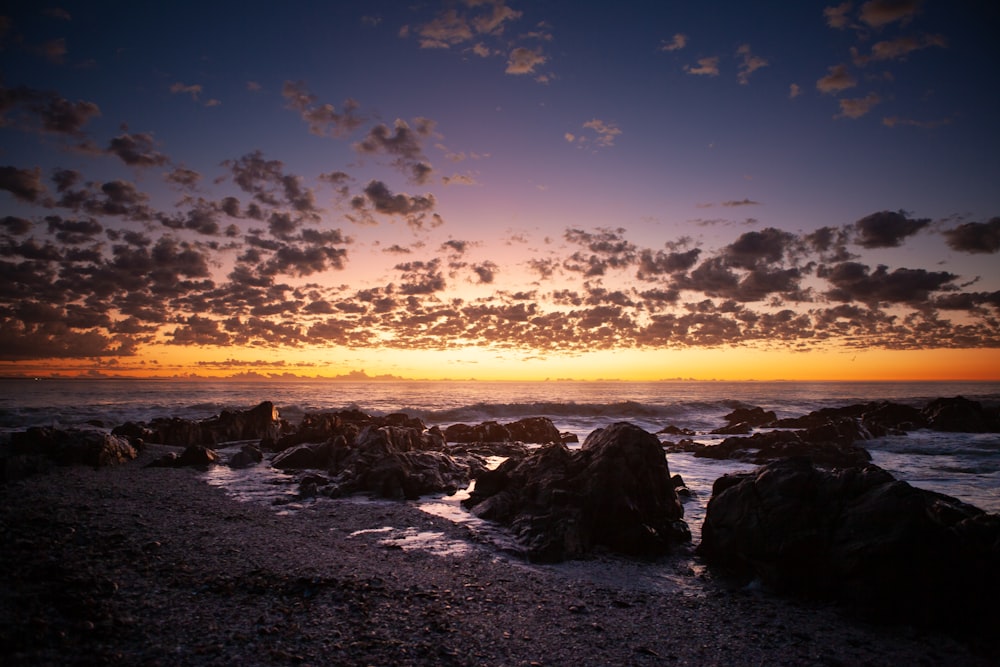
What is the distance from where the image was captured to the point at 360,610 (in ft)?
24.2

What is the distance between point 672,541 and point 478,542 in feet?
15.5

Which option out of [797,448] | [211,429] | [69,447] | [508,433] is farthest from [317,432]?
[797,448]

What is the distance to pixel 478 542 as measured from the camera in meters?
11.5

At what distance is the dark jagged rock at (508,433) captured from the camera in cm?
3266

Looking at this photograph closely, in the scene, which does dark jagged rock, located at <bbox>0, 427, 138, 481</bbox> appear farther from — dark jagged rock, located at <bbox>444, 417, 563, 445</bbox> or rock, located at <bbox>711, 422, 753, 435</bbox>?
rock, located at <bbox>711, 422, 753, 435</bbox>

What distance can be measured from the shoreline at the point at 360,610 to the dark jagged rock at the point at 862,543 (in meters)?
0.54

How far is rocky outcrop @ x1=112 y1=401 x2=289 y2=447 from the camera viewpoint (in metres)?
26.4

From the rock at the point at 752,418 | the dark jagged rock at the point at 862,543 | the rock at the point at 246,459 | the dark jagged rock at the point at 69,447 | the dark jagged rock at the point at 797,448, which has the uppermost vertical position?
the dark jagged rock at the point at 862,543

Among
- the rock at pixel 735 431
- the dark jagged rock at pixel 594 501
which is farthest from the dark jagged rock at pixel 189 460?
the rock at pixel 735 431

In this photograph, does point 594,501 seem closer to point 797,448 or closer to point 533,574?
point 533,574

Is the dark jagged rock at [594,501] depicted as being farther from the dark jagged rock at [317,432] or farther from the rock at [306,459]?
the dark jagged rock at [317,432]

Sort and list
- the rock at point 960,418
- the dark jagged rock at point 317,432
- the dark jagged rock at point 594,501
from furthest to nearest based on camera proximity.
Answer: the rock at point 960,418 → the dark jagged rock at point 317,432 → the dark jagged rock at point 594,501

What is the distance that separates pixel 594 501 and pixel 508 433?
21940 millimetres

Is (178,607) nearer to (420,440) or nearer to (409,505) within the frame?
(409,505)
